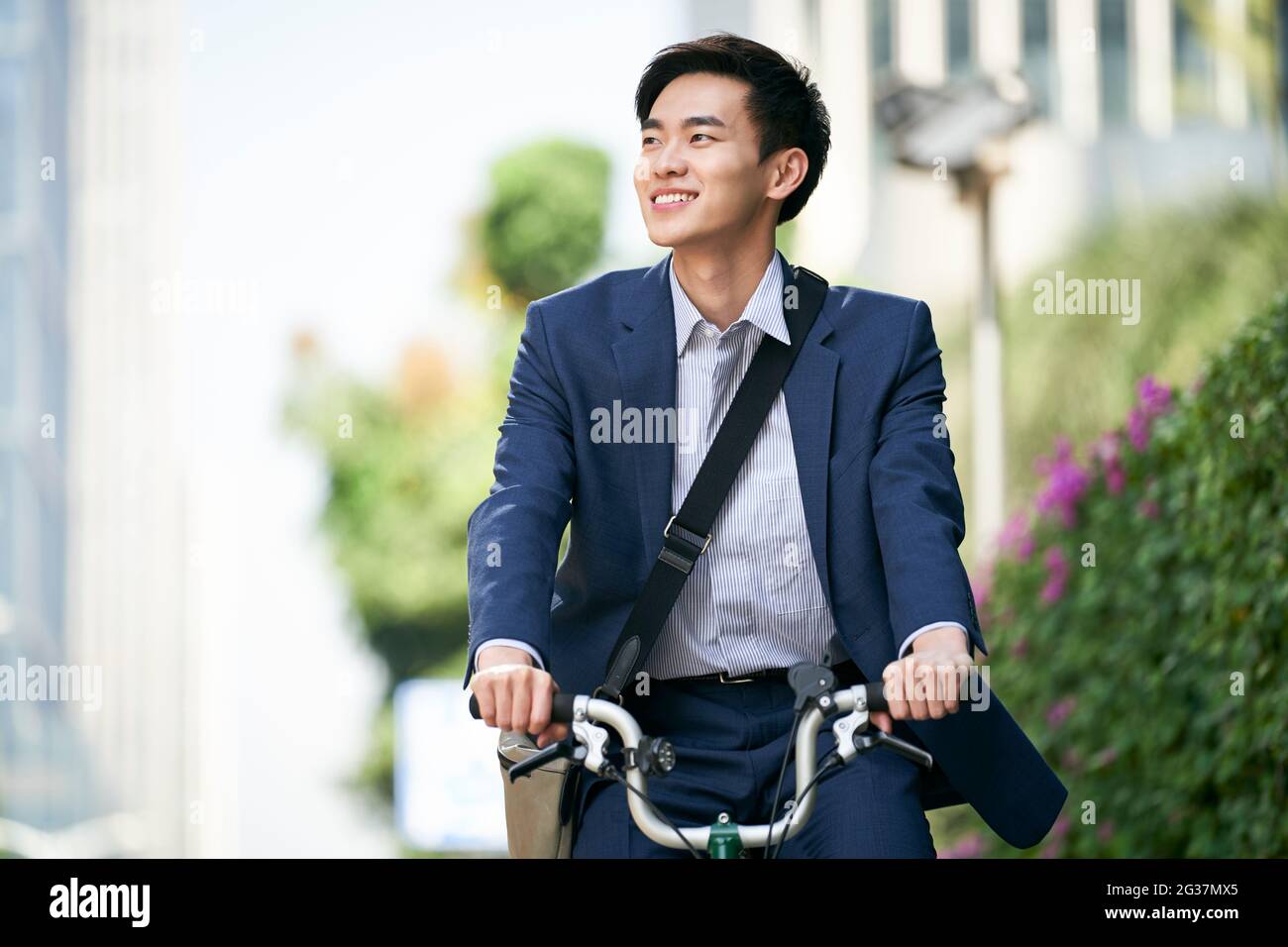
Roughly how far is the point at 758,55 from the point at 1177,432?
121 inches

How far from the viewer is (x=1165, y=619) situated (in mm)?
7070

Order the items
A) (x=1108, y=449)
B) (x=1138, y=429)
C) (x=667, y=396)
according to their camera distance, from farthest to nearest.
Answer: (x=1108, y=449), (x=1138, y=429), (x=667, y=396)

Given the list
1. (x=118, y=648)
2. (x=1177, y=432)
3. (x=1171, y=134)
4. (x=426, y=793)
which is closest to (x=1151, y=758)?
(x=1177, y=432)

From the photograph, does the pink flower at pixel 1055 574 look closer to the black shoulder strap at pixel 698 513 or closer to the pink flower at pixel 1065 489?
the pink flower at pixel 1065 489

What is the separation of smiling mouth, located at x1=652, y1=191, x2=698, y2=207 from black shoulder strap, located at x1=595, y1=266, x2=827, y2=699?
0.32 m

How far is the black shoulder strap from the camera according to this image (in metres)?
3.61

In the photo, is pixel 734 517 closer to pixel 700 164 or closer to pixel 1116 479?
pixel 700 164

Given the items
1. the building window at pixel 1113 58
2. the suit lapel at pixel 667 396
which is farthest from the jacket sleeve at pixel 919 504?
the building window at pixel 1113 58

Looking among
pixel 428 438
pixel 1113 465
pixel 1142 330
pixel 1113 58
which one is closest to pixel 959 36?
pixel 1113 58

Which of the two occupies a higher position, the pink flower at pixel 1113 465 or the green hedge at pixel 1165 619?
the pink flower at pixel 1113 465

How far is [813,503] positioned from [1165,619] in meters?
Result: 3.73

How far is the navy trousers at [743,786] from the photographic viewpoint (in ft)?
11.3

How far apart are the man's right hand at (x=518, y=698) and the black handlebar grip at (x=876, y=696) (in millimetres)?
481
